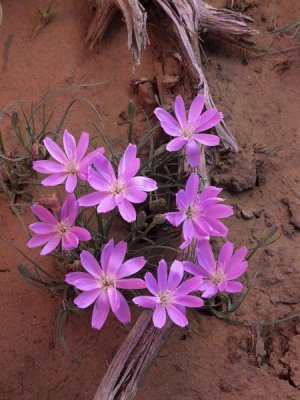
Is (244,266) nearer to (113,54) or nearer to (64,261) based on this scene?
(64,261)

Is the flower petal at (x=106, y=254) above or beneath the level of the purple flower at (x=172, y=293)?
above

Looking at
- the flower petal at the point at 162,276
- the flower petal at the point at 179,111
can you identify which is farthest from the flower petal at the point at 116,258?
the flower petal at the point at 179,111

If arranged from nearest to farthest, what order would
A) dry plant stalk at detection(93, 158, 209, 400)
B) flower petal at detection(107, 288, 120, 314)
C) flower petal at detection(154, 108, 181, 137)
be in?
flower petal at detection(107, 288, 120, 314)
dry plant stalk at detection(93, 158, 209, 400)
flower petal at detection(154, 108, 181, 137)

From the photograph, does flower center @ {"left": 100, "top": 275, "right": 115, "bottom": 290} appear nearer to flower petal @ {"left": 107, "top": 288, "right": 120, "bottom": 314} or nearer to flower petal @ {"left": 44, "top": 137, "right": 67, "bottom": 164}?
flower petal @ {"left": 107, "top": 288, "right": 120, "bottom": 314}

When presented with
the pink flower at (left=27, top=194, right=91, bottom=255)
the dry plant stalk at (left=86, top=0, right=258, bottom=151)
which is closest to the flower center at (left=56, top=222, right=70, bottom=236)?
the pink flower at (left=27, top=194, right=91, bottom=255)

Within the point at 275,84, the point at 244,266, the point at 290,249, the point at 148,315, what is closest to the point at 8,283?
the point at 148,315

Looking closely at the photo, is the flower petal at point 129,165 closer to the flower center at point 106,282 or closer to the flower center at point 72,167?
the flower center at point 72,167

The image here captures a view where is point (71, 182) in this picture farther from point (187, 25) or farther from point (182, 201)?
point (187, 25)
